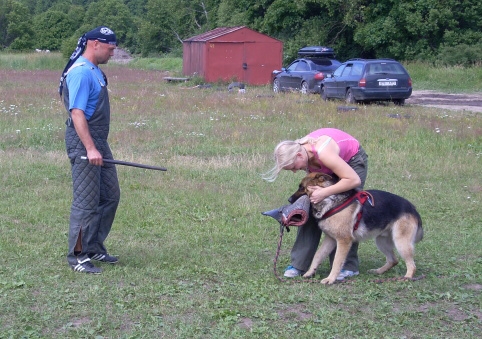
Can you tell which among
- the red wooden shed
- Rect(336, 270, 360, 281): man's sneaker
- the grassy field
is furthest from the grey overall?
the red wooden shed

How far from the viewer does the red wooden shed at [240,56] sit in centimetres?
2941

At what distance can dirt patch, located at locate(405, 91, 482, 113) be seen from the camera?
20.2m

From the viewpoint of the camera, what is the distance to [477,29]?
34156mm

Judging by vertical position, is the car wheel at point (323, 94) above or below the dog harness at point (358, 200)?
below

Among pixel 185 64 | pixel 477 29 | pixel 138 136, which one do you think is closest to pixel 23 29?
pixel 185 64

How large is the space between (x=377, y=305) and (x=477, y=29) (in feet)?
106

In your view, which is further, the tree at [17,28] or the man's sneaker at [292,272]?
the tree at [17,28]

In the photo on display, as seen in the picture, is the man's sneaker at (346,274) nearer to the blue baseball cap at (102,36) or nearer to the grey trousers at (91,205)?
the grey trousers at (91,205)

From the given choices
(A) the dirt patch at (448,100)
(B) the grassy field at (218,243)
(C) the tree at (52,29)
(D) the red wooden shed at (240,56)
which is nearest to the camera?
(B) the grassy field at (218,243)

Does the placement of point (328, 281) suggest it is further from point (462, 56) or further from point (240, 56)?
point (462, 56)

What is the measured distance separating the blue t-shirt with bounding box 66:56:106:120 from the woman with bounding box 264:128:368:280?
5.20 feet

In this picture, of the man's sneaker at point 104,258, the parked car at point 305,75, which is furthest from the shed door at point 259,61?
the man's sneaker at point 104,258

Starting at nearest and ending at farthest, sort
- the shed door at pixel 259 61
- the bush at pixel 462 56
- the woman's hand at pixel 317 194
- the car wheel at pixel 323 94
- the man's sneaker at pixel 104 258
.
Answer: the woman's hand at pixel 317 194
the man's sneaker at pixel 104 258
the car wheel at pixel 323 94
the shed door at pixel 259 61
the bush at pixel 462 56

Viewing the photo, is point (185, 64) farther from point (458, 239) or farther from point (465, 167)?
point (458, 239)
